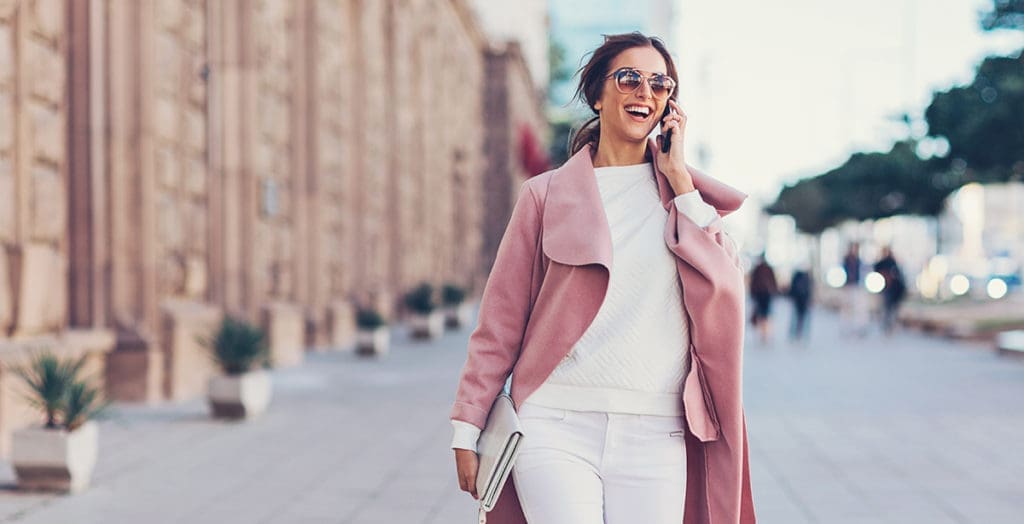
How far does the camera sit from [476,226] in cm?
4172

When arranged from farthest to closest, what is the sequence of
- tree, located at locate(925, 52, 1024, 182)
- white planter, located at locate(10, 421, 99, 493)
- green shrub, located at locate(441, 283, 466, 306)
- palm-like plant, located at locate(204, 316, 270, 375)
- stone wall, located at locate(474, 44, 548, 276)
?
stone wall, located at locate(474, 44, 548, 276), green shrub, located at locate(441, 283, 466, 306), tree, located at locate(925, 52, 1024, 182), palm-like plant, located at locate(204, 316, 270, 375), white planter, located at locate(10, 421, 99, 493)

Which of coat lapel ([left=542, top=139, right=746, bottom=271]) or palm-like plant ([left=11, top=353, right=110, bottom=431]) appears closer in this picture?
coat lapel ([left=542, top=139, right=746, bottom=271])

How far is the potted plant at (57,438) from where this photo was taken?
265 inches

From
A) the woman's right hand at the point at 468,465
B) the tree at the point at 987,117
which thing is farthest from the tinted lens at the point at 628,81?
the tree at the point at 987,117

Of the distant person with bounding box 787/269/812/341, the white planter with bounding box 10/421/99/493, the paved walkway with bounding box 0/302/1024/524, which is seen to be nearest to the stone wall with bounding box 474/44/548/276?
the distant person with bounding box 787/269/812/341

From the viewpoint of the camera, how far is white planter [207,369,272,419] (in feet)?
32.7

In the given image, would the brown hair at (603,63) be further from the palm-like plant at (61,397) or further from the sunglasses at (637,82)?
the palm-like plant at (61,397)

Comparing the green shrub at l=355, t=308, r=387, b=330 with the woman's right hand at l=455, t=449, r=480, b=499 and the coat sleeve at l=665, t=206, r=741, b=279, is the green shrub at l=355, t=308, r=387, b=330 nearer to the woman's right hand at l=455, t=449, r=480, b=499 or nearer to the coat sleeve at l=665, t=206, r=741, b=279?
the woman's right hand at l=455, t=449, r=480, b=499

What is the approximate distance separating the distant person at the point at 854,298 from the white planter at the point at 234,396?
15.8 meters

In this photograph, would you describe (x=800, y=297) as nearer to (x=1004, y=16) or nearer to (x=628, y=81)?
(x=1004, y=16)

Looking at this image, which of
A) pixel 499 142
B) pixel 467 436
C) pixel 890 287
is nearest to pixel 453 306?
pixel 890 287

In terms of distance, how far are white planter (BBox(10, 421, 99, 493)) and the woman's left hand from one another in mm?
4822

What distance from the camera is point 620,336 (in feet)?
9.14

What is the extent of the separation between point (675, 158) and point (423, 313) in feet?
60.2
